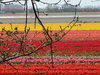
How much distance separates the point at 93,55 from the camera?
15938 millimetres

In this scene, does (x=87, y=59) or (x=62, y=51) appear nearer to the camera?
(x=87, y=59)

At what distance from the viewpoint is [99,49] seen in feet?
56.4

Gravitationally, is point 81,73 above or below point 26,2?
below

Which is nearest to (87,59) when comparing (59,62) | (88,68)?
(59,62)

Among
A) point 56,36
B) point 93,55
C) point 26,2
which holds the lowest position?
point 93,55

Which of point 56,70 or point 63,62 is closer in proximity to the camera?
point 56,70

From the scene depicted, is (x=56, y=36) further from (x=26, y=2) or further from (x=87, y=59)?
(x=87, y=59)

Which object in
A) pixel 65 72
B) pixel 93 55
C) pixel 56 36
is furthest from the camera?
pixel 93 55

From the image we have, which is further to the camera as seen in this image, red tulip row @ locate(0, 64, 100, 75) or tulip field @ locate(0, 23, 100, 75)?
tulip field @ locate(0, 23, 100, 75)

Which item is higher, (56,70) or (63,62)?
(56,70)

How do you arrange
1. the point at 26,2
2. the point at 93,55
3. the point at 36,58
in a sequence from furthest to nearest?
the point at 93,55, the point at 36,58, the point at 26,2

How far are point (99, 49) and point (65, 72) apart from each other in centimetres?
672

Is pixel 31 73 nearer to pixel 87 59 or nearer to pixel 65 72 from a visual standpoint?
pixel 65 72

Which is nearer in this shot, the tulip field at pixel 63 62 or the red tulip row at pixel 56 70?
the red tulip row at pixel 56 70
